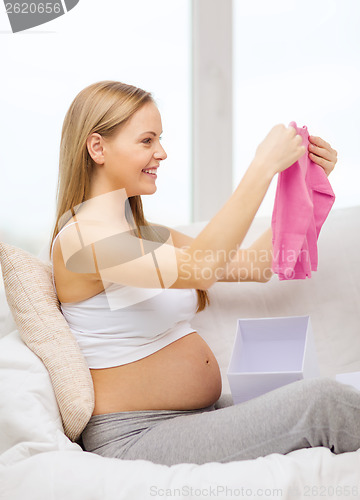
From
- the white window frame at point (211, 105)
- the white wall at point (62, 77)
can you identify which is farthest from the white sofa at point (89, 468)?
the white window frame at point (211, 105)

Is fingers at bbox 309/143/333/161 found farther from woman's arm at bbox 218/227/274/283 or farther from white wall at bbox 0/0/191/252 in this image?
white wall at bbox 0/0/191/252

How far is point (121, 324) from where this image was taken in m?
1.32

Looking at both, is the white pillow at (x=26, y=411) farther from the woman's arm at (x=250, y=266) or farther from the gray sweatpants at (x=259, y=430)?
the woman's arm at (x=250, y=266)

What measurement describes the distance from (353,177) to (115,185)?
1.80m

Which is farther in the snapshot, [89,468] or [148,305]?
[148,305]

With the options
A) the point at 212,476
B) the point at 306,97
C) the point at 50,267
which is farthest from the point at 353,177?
the point at 212,476

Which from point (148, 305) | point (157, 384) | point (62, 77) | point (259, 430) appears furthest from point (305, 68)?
point (259, 430)

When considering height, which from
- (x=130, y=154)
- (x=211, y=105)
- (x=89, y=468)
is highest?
(x=211, y=105)

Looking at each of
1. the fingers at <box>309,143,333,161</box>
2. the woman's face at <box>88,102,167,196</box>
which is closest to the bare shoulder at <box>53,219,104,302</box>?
the woman's face at <box>88,102,167,196</box>

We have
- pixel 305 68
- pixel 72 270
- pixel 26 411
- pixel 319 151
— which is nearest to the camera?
pixel 26 411

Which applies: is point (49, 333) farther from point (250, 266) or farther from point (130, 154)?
point (250, 266)

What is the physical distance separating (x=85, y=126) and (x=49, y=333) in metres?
0.45

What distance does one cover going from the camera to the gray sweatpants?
1.11 meters

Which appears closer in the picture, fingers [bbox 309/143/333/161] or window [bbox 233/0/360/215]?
fingers [bbox 309/143/333/161]
